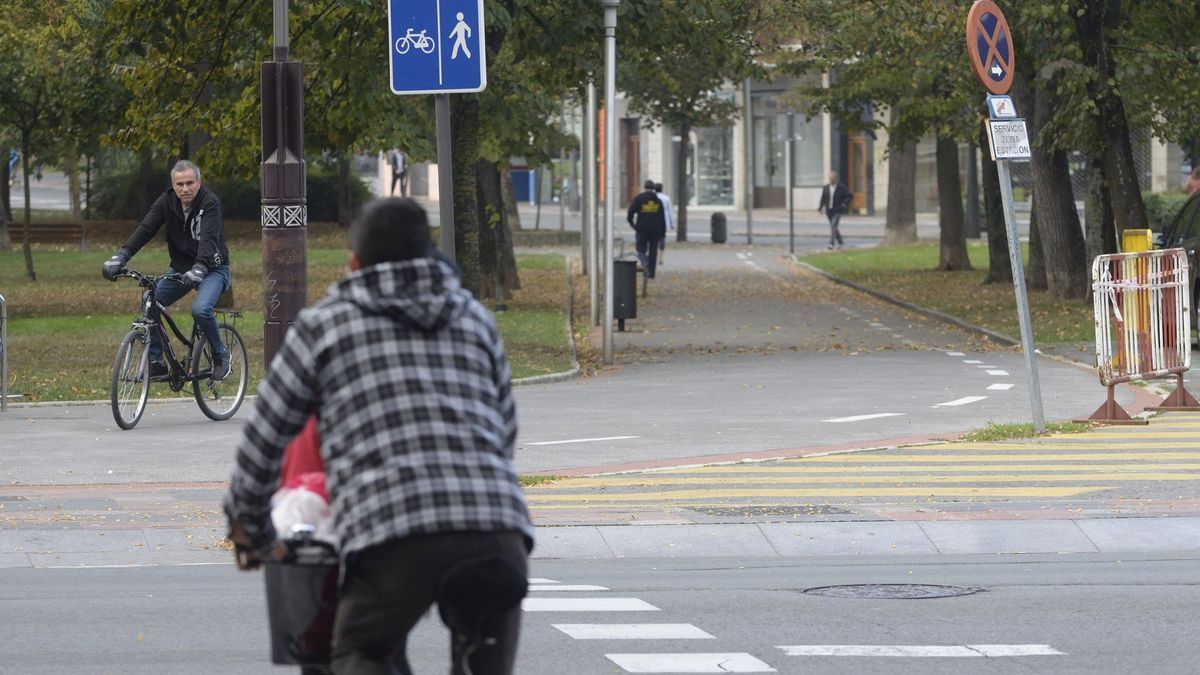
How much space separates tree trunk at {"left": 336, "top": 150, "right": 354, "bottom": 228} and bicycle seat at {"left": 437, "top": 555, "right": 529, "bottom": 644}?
157ft

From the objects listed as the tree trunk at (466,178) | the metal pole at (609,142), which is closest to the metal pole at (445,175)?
the metal pole at (609,142)

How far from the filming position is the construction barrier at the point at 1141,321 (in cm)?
1486

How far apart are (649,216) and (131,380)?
20490 mm

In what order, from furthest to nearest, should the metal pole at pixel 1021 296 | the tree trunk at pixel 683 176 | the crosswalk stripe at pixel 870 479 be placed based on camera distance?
the tree trunk at pixel 683 176, the metal pole at pixel 1021 296, the crosswalk stripe at pixel 870 479

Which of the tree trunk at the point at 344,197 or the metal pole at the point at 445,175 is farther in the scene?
the tree trunk at the point at 344,197

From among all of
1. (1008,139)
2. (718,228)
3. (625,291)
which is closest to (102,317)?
(625,291)

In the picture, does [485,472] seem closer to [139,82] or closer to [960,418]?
[960,418]

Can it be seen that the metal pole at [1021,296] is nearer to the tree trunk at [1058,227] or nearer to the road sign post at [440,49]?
the road sign post at [440,49]

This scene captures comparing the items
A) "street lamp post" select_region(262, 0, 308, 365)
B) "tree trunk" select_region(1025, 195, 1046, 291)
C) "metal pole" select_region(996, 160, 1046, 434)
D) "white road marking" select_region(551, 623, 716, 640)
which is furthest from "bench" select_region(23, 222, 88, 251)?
"white road marking" select_region(551, 623, 716, 640)

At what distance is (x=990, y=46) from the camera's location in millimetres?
13742

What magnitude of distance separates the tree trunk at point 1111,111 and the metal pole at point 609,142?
7026 millimetres

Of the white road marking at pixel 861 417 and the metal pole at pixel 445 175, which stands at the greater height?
the metal pole at pixel 445 175

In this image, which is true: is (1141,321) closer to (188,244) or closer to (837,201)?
→ (188,244)

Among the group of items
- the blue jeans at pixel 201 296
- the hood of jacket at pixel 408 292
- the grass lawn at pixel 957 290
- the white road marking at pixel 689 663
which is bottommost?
the white road marking at pixel 689 663
